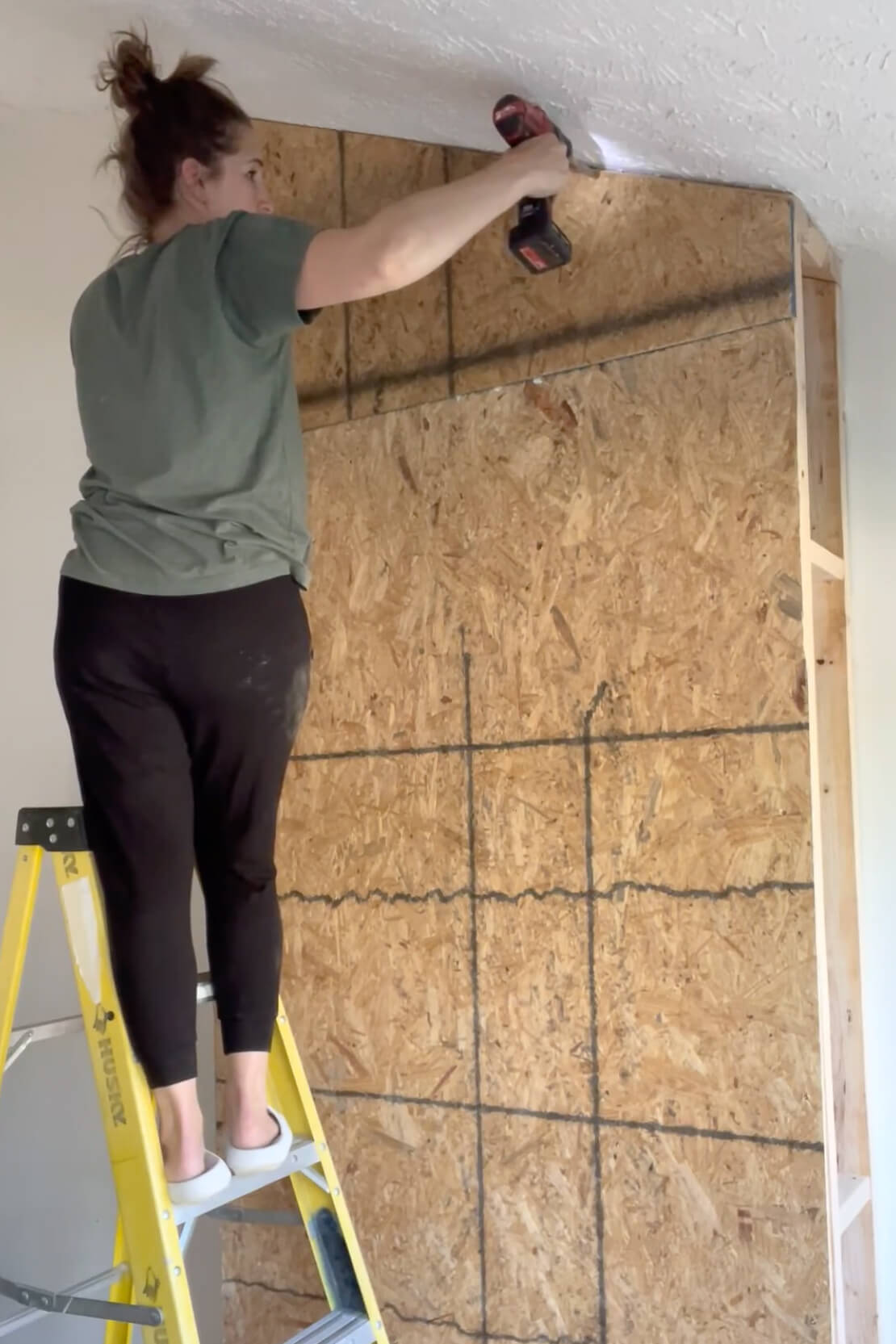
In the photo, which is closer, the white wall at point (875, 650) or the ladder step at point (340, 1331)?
the ladder step at point (340, 1331)

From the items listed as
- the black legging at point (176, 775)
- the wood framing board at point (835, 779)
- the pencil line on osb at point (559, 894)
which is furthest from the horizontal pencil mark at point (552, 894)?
the black legging at point (176, 775)

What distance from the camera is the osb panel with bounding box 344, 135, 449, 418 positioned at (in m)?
2.12

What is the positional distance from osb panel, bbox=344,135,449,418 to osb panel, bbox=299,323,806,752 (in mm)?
60

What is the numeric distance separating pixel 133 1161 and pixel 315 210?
1801 mm

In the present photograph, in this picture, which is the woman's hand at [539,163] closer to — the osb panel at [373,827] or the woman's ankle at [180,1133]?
the osb panel at [373,827]

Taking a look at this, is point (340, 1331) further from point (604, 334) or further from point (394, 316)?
point (394, 316)

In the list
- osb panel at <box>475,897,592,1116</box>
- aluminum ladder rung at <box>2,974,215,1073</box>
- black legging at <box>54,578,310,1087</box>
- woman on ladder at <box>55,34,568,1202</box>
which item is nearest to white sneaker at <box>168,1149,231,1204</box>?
woman on ladder at <box>55,34,568,1202</box>

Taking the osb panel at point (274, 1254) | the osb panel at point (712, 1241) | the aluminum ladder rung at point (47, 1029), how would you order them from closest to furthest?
the aluminum ladder rung at point (47, 1029) < the osb panel at point (712, 1241) < the osb panel at point (274, 1254)

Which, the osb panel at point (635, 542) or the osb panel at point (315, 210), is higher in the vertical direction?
the osb panel at point (315, 210)

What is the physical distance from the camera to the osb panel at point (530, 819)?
1931 mm

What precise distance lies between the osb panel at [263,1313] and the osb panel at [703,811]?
1082mm

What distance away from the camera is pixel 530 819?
6.46 feet

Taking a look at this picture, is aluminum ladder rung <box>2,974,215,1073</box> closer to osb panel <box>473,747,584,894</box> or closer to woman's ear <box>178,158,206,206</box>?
osb panel <box>473,747,584,894</box>

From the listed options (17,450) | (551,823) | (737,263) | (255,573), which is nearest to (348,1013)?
(551,823)
